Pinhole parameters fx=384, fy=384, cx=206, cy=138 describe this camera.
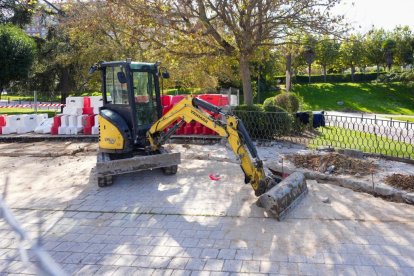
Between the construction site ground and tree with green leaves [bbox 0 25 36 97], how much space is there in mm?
14364

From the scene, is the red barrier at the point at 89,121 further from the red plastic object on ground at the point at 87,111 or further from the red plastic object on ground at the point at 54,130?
the red plastic object on ground at the point at 54,130

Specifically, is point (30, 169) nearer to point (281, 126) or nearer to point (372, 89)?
point (281, 126)

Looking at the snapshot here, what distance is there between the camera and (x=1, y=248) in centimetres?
491

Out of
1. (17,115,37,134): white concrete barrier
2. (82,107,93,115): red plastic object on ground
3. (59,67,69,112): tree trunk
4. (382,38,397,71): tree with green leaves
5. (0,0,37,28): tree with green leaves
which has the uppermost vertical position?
(0,0,37,28): tree with green leaves

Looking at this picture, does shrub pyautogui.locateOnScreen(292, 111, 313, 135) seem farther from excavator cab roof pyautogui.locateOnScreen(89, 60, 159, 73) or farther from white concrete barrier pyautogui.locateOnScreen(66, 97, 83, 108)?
white concrete barrier pyautogui.locateOnScreen(66, 97, 83, 108)

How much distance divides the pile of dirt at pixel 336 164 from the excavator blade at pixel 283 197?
1444mm

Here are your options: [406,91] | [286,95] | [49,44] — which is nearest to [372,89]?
[406,91]

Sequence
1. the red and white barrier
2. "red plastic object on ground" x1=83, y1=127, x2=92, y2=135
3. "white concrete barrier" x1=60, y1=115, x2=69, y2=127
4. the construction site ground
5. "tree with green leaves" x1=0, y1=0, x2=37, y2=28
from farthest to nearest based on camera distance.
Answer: "tree with green leaves" x1=0, y1=0, x2=37, y2=28 → the red and white barrier → "white concrete barrier" x1=60, y1=115, x2=69, y2=127 → "red plastic object on ground" x1=83, y1=127, x2=92, y2=135 → the construction site ground

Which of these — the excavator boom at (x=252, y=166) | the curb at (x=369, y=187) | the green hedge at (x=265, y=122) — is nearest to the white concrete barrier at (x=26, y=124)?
the green hedge at (x=265, y=122)

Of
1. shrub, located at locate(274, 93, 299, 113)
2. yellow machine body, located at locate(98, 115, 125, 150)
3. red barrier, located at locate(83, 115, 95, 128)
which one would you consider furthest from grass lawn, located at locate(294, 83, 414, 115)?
yellow machine body, located at locate(98, 115, 125, 150)

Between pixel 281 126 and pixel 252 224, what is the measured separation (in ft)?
20.9

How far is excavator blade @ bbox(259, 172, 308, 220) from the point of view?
Result: 5.55 metres

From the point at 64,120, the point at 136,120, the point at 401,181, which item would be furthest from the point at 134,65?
the point at 64,120

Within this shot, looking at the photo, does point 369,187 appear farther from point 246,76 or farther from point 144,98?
point 246,76
